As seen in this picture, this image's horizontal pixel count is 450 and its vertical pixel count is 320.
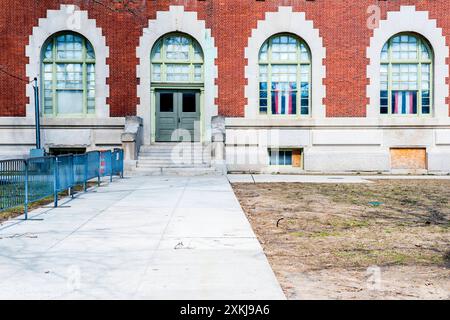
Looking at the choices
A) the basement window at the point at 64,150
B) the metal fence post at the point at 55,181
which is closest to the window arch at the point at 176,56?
the basement window at the point at 64,150

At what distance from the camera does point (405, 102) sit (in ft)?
80.1

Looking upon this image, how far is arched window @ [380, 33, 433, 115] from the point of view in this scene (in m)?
24.2

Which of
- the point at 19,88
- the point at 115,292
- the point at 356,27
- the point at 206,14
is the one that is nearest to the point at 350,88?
the point at 356,27

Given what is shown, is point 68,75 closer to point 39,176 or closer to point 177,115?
point 177,115

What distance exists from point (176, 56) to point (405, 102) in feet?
36.0

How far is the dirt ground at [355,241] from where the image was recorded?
565cm

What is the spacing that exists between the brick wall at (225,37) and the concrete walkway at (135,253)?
11.7 meters

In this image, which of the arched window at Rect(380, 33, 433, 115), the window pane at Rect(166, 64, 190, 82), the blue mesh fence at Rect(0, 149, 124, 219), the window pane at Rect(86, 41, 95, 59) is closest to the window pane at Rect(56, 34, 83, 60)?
the window pane at Rect(86, 41, 95, 59)

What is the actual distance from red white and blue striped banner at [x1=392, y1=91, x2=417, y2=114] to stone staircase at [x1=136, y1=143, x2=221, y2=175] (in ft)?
29.9

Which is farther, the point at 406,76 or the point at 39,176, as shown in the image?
the point at 406,76

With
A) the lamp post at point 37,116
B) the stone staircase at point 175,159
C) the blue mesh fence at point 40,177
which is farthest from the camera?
the lamp post at point 37,116

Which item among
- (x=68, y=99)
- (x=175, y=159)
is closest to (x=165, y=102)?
(x=175, y=159)

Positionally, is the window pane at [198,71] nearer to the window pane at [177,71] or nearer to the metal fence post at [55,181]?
the window pane at [177,71]

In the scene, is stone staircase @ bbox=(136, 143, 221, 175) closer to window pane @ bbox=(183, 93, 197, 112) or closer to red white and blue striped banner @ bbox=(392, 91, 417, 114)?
window pane @ bbox=(183, 93, 197, 112)
